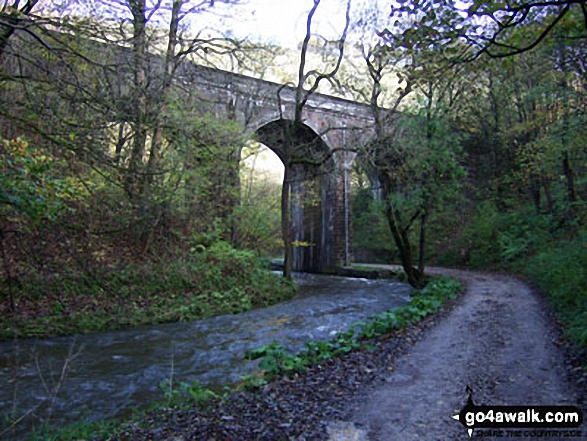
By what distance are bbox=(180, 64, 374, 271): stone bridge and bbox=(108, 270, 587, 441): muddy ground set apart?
10878 millimetres


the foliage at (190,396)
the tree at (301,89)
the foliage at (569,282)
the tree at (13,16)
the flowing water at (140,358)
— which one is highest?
the tree at (301,89)

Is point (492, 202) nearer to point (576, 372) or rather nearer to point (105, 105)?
point (576, 372)

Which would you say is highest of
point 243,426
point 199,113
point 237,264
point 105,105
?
point 199,113

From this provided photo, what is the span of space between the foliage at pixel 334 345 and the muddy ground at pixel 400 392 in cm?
18

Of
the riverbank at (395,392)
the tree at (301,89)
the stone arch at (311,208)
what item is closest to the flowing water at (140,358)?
the riverbank at (395,392)

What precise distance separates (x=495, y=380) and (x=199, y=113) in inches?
390

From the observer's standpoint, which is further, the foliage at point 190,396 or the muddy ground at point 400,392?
the foliage at point 190,396

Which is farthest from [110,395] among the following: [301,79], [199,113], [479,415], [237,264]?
[301,79]

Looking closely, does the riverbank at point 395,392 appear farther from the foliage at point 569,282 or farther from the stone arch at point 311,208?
the stone arch at point 311,208

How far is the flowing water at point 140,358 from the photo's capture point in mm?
4848

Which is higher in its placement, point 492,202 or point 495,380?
point 492,202

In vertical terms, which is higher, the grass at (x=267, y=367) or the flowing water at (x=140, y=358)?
the grass at (x=267, y=367)

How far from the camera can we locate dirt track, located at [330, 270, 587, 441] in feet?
11.3

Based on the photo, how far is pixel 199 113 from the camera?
476 inches
